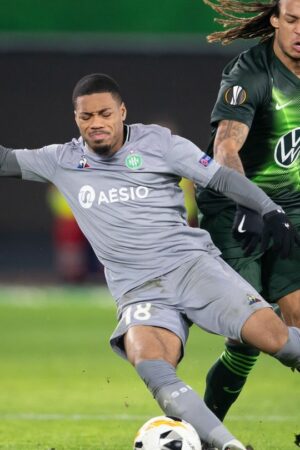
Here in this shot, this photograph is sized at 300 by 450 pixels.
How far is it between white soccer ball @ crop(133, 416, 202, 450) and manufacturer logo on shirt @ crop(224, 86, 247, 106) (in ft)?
6.37

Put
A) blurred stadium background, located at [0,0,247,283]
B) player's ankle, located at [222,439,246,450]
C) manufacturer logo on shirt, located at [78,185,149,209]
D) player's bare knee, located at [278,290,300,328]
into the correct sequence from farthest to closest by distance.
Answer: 1. blurred stadium background, located at [0,0,247,283]
2. player's bare knee, located at [278,290,300,328]
3. manufacturer logo on shirt, located at [78,185,149,209]
4. player's ankle, located at [222,439,246,450]

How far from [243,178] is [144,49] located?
14691 mm

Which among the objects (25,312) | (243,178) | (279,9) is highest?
(279,9)

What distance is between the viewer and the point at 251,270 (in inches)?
294

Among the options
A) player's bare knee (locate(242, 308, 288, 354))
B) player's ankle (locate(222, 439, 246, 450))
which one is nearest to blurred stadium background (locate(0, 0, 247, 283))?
player's bare knee (locate(242, 308, 288, 354))

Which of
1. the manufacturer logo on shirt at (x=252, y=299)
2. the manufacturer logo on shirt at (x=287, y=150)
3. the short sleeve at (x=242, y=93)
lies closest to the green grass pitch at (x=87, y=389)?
the manufacturer logo on shirt at (x=252, y=299)

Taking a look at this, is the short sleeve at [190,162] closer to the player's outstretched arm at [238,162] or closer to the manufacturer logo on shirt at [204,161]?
the manufacturer logo on shirt at [204,161]

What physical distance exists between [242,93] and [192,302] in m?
1.28

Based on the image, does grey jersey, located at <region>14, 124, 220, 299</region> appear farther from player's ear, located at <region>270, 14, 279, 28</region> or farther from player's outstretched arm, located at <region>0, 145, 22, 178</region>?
player's ear, located at <region>270, 14, 279, 28</region>

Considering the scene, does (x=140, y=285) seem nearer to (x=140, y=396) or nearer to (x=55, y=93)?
(x=140, y=396)

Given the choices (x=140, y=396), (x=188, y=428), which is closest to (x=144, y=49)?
(x=140, y=396)

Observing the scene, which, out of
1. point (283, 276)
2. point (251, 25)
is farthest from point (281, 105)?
point (283, 276)

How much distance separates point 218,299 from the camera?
6.54 meters

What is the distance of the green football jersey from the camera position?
285 inches
